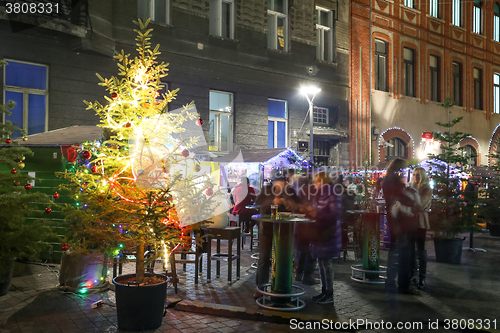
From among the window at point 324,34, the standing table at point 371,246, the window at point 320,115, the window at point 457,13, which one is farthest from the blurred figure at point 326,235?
the window at point 457,13

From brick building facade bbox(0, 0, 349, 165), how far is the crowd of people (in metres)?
7.86

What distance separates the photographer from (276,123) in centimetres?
1759

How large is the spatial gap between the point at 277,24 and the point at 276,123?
13.1 feet

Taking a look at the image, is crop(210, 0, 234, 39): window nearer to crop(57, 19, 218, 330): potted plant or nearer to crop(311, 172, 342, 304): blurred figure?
crop(57, 19, 218, 330): potted plant

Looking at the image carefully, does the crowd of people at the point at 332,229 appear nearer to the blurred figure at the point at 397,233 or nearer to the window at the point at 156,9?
the blurred figure at the point at 397,233

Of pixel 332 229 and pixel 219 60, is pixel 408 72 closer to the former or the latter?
pixel 219 60

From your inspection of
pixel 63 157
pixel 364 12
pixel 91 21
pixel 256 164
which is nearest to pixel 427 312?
pixel 63 157

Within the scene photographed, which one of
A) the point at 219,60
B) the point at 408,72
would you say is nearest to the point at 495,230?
the point at 408,72

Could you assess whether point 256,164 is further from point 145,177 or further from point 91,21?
point 145,177

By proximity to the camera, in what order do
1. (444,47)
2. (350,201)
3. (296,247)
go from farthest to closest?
(444,47) < (350,201) < (296,247)

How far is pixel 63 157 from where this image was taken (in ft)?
29.0

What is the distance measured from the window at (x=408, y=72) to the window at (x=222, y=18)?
33.6 ft

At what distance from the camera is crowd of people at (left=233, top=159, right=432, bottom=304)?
6.22 metres

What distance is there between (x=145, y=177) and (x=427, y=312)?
415cm
